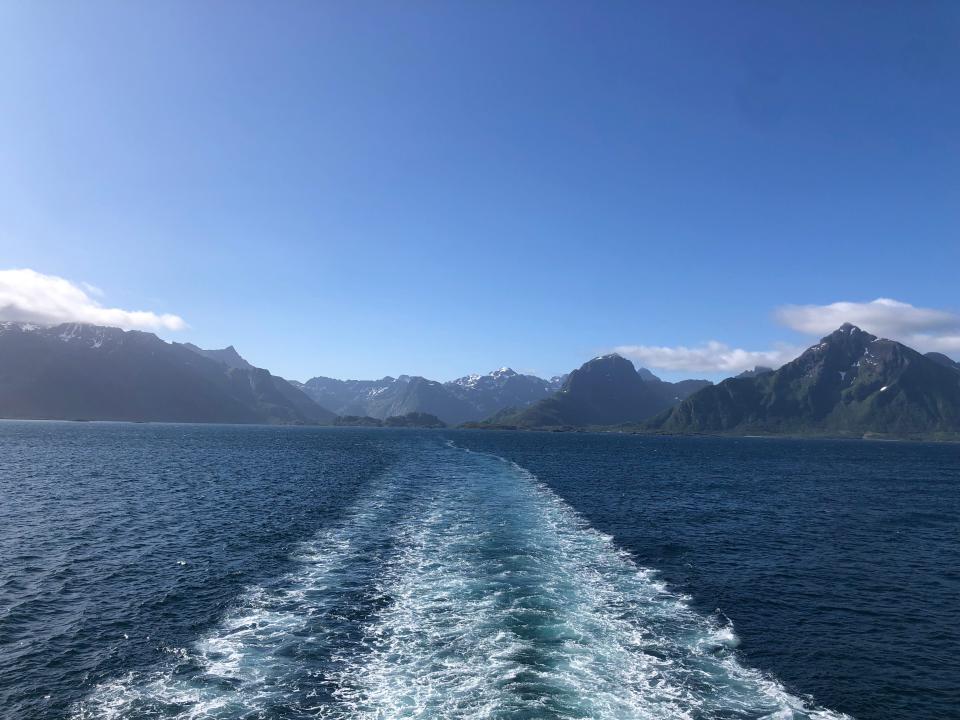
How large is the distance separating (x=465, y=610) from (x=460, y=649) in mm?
5525

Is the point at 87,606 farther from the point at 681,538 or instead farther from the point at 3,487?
the point at 3,487

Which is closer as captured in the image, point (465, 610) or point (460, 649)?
point (460, 649)

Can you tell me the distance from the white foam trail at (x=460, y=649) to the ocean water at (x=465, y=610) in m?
0.14

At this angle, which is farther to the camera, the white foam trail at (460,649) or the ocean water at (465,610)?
the ocean water at (465,610)

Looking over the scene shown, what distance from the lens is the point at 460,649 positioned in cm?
2800

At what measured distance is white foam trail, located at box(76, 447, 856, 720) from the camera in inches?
909

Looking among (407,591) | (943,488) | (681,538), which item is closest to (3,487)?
(407,591)

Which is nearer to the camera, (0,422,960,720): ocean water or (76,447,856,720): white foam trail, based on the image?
(76,447,856,720): white foam trail

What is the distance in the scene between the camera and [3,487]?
82.1 metres

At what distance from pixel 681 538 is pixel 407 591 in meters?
32.5

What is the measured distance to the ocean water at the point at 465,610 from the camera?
24219 millimetres

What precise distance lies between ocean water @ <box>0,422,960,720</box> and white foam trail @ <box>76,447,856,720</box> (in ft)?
0.47

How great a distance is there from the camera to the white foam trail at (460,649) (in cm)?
2309

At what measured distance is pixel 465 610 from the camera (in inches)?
1319
